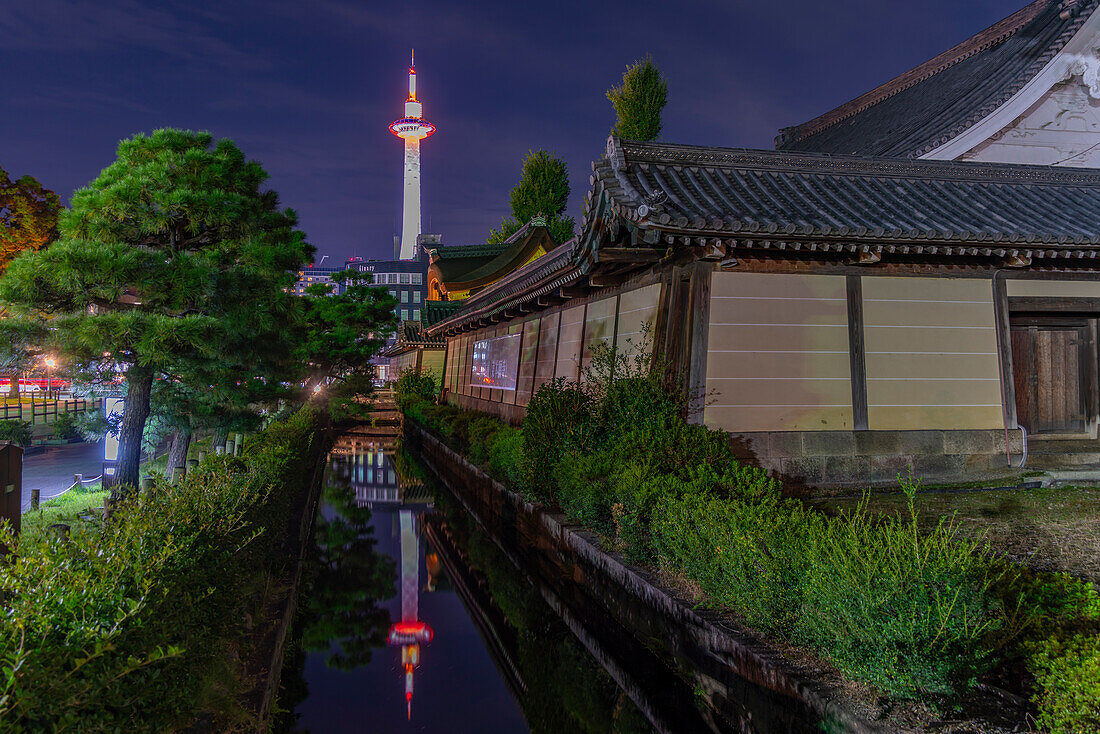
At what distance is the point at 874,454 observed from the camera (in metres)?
9.92

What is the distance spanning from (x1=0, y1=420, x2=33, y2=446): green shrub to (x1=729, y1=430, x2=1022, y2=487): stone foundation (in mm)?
18993

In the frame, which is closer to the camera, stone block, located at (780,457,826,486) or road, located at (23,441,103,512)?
stone block, located at (780,457,826,486)

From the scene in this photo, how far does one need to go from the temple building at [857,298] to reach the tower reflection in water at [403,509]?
449cm

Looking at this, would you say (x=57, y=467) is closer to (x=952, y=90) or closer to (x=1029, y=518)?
(x=1029, y=518)

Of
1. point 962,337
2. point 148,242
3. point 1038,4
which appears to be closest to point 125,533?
point 148,242

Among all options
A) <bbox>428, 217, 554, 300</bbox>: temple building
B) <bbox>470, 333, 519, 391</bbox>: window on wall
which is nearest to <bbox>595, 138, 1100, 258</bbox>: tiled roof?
<bbox>470, 333, 519, 391</bbox>: window on wall

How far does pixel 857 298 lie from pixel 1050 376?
13.7 ft

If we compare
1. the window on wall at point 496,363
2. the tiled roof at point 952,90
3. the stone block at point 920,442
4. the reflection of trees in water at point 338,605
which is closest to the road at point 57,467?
the reflection of trees in water at point 338,605

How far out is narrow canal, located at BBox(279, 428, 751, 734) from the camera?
526 centimetres

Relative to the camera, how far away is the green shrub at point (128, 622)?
8.00ft

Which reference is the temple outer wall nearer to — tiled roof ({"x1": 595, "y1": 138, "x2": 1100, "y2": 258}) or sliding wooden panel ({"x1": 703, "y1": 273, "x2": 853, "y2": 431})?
sliding wooden panel ({"x1": 703, "y1": 273, "x2": 853, "y2": 431})

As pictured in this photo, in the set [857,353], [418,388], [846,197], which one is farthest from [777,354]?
[418,388]

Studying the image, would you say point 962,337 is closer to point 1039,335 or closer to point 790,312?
point 1039,335

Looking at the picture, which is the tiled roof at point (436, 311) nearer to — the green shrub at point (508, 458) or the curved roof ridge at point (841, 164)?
the green shrub at point (508, 458)
